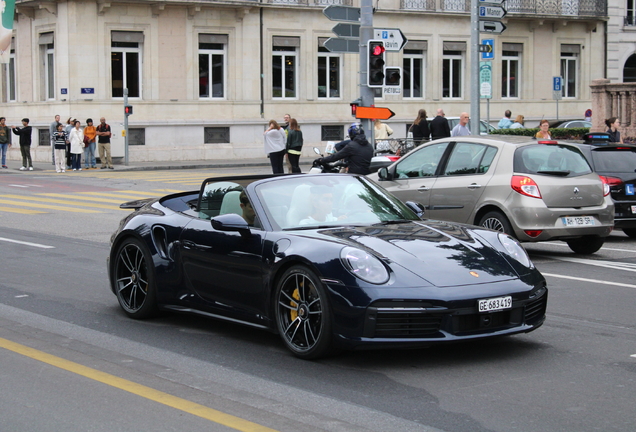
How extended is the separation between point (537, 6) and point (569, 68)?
395cm

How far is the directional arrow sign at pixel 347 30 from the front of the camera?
18391 millimetres

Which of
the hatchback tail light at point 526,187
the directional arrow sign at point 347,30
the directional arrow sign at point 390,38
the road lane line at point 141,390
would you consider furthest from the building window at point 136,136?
the road lane line at point 141,390

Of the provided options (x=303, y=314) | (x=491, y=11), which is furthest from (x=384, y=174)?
(x=491, y=11)

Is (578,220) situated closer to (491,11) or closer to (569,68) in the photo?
(491,11)

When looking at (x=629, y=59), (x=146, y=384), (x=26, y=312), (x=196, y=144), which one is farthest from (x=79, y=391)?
(x=629, y=59)

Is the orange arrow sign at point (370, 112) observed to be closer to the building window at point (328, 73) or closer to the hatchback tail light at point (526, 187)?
the hatchback tail light at point (526, 187)

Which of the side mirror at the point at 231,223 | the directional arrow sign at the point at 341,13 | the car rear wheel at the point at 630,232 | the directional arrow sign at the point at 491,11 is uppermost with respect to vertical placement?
the directional arrow sign at the point at 491,11

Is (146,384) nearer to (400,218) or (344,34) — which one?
(400,218)

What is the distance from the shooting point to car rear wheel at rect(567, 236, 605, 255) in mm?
12112

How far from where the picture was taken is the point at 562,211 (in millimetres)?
11547

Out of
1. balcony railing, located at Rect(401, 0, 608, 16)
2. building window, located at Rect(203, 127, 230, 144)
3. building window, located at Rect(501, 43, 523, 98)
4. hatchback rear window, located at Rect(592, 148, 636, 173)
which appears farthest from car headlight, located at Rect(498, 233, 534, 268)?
building window, located at Rect(501, 43, 523, 98)

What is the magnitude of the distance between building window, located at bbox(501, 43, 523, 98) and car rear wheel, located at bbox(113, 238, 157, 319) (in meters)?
39.4

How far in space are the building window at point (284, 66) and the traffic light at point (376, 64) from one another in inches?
906

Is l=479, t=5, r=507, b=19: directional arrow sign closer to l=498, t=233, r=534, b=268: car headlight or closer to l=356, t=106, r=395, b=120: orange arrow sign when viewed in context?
l=356, t=106, r=395, b=120: orange arrow sign
